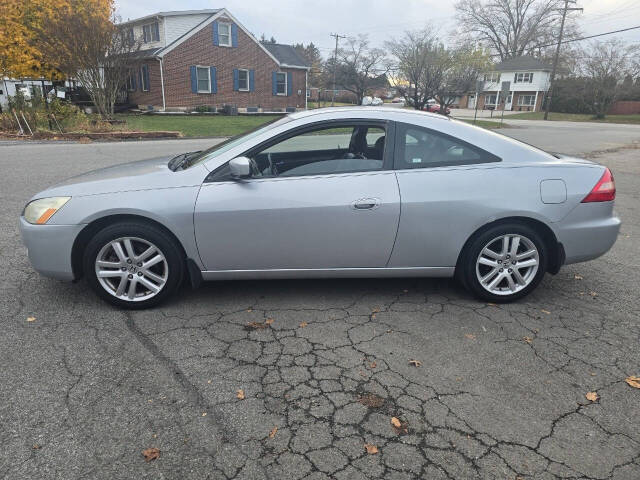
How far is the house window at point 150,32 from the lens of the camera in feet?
101

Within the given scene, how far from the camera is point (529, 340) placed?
334cm

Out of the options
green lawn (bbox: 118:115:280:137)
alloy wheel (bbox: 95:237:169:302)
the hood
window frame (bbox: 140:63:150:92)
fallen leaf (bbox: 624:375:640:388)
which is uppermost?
window frame (bbox: 140:63:150:92)

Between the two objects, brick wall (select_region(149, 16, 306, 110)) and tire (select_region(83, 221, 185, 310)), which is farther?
brick wall (select_region(149, 16, 306, 110))

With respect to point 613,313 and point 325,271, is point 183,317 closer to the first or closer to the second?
point 325,271

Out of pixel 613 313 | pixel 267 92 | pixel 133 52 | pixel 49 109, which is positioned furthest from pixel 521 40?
pixel 613 313

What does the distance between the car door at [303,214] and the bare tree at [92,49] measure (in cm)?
1866

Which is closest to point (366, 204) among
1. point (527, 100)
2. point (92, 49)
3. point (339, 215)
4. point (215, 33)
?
point (339, 215)

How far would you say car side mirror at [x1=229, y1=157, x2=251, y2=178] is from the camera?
3.40m

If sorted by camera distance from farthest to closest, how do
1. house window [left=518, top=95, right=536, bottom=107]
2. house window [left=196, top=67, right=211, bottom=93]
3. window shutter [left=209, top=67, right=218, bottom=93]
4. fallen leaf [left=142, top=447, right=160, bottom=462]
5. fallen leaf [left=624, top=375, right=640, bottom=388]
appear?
house window [left=518, top=95, right=536, bottom=107] → window shutter [left=209, top=67, right=218, bottom=93] → house window [left=196, top=67, right=211, bottom=93] → fallen leaf [left=624, top=375, right=640, bottom=388] → fallen leaf [left=142, top=447, right=160, bottom=462]

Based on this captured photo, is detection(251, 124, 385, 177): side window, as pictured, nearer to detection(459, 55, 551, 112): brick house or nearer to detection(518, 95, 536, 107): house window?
detection(459, 55, 551, 112): brick house

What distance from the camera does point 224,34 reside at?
31438 mm

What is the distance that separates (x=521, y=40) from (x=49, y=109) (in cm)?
6721

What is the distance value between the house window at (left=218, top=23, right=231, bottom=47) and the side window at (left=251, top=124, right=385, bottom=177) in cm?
Answer: 3049

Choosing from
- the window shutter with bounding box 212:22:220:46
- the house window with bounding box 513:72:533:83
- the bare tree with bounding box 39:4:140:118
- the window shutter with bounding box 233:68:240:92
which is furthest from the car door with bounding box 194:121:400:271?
the house window with bounding box 513:72:533:83
